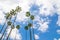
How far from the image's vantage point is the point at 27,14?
8406 centimetres

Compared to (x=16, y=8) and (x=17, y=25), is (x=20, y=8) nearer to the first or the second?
(x=16, y=8)

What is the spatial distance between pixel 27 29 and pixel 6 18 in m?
10.7

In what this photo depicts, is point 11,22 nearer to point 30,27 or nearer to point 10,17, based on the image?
point 10,17

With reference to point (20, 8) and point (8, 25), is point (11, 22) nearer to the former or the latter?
point (8, 25)

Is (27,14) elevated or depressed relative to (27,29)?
elevated

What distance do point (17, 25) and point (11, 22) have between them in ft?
9.34

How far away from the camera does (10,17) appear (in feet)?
281

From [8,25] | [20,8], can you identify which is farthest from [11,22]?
[20,8]

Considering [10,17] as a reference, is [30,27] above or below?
below

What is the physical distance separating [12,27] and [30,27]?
765 centimetres

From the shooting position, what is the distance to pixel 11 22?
280ft

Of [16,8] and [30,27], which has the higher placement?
[16,8]

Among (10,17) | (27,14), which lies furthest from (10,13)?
(27,14)

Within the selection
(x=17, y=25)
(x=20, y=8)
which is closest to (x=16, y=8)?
(x=20, y=8)
